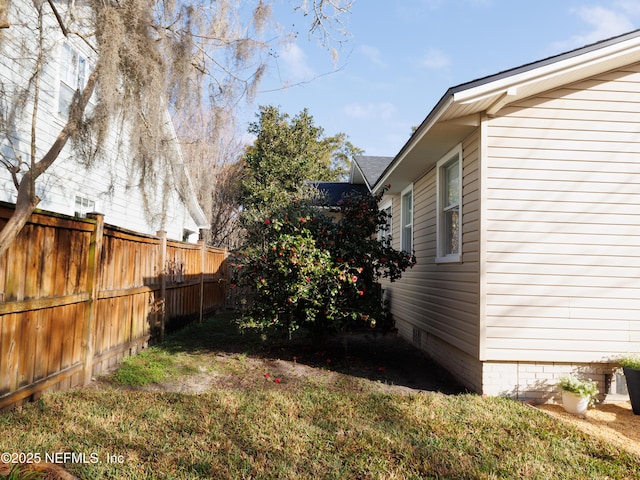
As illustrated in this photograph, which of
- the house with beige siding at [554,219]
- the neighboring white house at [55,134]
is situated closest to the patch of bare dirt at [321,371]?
the house with beige siding at [554,219]

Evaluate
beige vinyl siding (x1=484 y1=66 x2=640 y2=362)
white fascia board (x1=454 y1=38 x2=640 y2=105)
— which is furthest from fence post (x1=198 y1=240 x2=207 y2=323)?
white fascia board (x1=454 y1=38 x2=640 y2=105)

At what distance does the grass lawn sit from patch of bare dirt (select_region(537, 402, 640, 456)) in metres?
0.26

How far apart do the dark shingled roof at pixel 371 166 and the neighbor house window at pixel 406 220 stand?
4.84 ft

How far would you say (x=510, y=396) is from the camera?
5.09 metres

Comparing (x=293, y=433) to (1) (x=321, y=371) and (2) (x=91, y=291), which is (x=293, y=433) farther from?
(2) (x=91, y=291)

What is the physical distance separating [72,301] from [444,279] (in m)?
4.90

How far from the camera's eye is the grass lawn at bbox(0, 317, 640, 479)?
128 inches

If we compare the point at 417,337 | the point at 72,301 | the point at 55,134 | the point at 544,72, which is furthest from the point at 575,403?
the point at 55,134

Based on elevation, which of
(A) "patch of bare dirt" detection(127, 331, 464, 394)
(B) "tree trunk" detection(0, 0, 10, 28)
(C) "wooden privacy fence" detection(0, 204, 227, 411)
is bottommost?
(A) "patch of bare dirt" detection(127, 331, 464, 394)

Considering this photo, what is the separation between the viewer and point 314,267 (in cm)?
608

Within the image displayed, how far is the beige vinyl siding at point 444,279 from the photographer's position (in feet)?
17.8

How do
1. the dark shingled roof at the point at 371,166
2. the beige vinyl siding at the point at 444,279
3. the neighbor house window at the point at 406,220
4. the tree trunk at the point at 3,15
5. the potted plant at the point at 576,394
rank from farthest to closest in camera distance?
the dark shingled roof at the point at 371,166 → the neighbor house window at the point at 406,220 → the beige vinyl siding at the point at 444,279 → the potted plant at the point at 576,394 → the tree trunk at the point at 3,15

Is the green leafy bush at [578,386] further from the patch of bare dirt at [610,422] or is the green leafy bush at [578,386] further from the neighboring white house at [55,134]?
the neighboring white house at [55,134]

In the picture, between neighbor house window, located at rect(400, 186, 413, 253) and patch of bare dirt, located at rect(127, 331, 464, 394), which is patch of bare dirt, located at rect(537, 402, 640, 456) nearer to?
patch of bare dirt, located at rect(127, 331, 464, 394)
